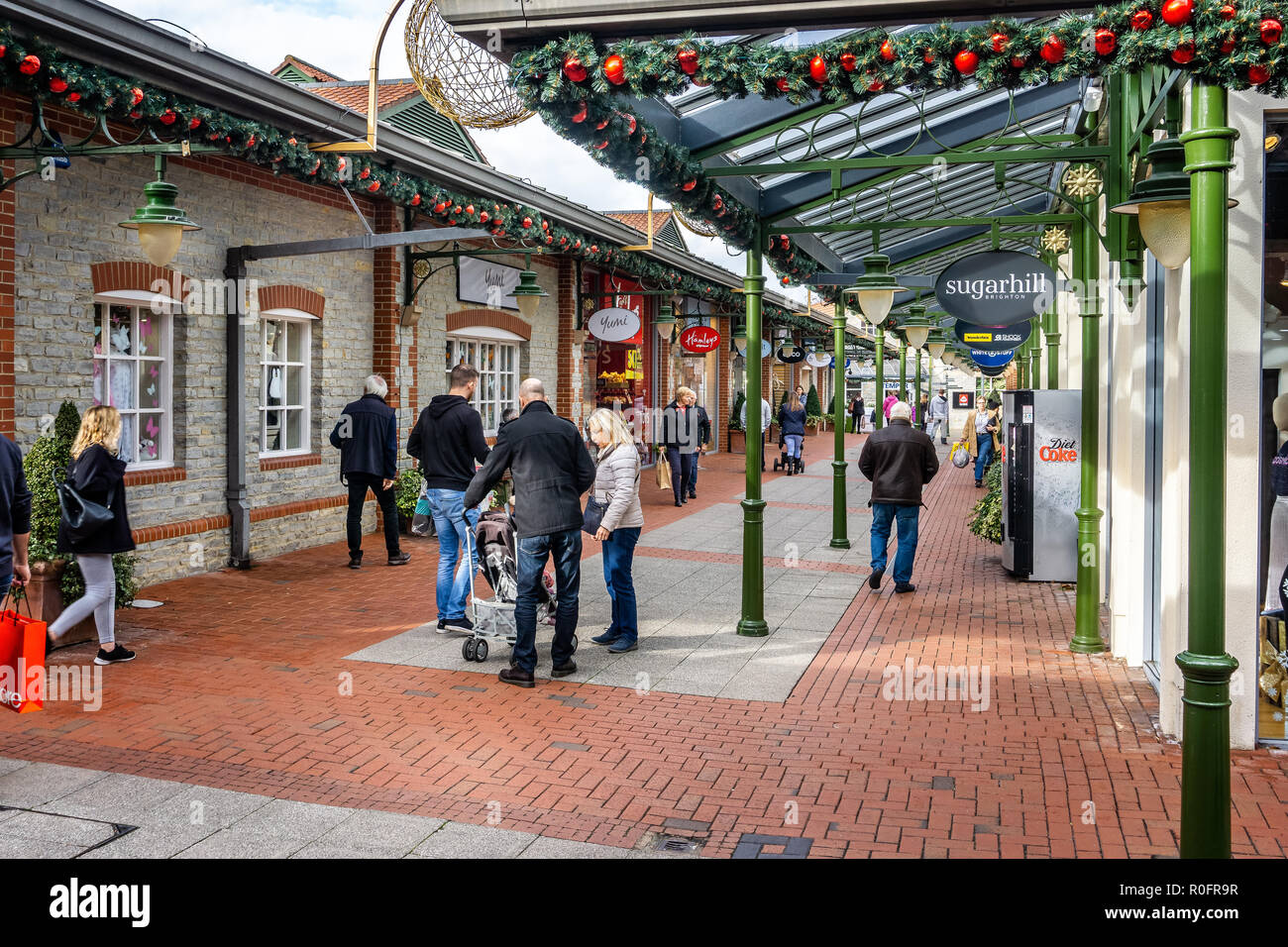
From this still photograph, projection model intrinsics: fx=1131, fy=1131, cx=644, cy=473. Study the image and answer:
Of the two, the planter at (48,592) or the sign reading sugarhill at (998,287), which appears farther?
the sign reading sugarhill at (998,287)

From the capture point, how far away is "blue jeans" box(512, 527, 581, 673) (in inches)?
274

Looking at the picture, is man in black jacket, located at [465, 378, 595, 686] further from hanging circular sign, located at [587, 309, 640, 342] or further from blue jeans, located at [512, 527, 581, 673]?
hanging circular sign, located at [587, 309, 640, 342]

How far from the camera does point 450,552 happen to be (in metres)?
8.32

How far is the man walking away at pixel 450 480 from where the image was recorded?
27.3 ft

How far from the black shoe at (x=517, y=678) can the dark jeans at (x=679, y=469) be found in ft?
33.2

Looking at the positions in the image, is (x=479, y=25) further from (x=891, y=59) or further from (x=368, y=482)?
(x=368, y=482)

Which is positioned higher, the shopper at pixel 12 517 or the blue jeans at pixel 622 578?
the shopper at pixel 12 517

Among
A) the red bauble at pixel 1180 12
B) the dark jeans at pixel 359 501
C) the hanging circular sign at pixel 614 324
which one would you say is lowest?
the dark jeans at pixel 359 501

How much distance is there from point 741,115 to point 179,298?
5409mm

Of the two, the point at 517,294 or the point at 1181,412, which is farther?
the point at 517,294

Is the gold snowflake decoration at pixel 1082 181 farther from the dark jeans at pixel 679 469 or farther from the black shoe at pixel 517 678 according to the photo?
the dark jeans at pixel 679 469

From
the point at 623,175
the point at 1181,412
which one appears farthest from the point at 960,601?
the point at 623,175

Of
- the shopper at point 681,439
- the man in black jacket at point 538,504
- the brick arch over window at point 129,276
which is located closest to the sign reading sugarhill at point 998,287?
the man in black jacket at point 538,504

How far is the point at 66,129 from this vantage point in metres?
8.76
